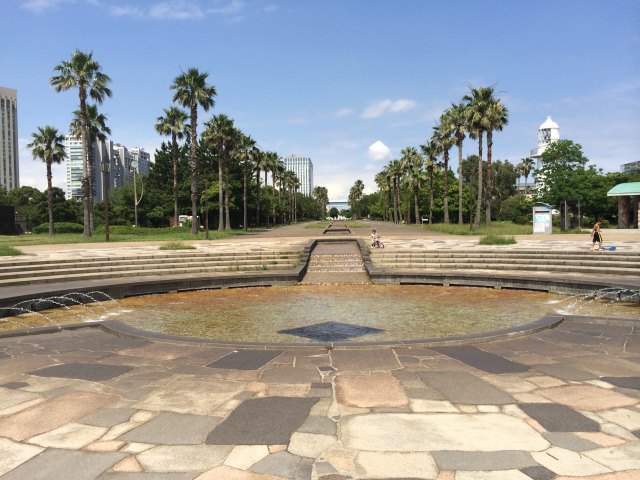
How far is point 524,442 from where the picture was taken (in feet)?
12.5

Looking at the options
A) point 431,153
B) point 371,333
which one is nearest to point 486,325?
→ point 371,333

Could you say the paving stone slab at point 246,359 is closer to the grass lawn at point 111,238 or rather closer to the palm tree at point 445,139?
the grass lawn at point 111,238

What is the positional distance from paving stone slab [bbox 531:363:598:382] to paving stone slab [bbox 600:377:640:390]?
17 centimetres

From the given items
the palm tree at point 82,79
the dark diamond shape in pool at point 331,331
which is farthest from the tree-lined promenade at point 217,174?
the dark diamond shape in pool at point 331,331

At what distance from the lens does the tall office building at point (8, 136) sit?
14121 centimetres

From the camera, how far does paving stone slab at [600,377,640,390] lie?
5.13 m

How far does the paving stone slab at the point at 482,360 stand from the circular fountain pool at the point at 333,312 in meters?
0.97

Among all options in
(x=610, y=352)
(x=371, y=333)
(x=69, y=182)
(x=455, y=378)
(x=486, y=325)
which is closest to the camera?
(x=455, y=378)

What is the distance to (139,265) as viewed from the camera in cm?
1716

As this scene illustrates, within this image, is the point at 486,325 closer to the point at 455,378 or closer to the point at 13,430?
the point at 455,378

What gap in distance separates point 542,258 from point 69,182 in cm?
17359

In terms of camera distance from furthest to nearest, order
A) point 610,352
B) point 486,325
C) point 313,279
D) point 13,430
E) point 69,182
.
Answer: point 69,182 < point 313,279 < point 486,325 < point 610,352 < point 13,430

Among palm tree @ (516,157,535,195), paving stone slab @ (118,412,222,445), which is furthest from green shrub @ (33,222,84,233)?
palm tree @ (516,157,535,195)

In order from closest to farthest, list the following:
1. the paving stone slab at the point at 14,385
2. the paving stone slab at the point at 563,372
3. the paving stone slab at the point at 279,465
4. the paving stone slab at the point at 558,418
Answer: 1. the paving stone slab at the point at 279,465
2. the paving stone slab at the point at 558,418
3. the paving stone slab at the point at 14,385
4. the paving stone slab at the point at 563,372
